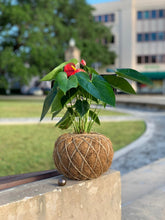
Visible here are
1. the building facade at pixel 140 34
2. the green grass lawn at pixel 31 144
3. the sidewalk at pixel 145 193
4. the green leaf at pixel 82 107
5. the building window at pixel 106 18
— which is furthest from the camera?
the building window at pixel 106 18

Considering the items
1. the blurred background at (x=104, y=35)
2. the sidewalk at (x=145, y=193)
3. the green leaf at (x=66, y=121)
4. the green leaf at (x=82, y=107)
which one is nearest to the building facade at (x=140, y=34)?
the blurred background at (x=104, y=35)

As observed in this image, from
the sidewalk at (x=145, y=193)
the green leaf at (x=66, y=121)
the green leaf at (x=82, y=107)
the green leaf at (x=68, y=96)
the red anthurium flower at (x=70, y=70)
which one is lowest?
the sidewalk at (x=145, y=193)

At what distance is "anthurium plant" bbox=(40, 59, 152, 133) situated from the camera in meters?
2.24

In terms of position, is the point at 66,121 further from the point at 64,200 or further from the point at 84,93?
the point at 64,200

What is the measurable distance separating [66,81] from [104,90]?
1.10 feet

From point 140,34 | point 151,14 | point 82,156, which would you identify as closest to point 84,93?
point 82,156

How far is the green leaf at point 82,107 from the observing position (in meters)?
2.39

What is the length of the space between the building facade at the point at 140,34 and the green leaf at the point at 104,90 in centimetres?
4823

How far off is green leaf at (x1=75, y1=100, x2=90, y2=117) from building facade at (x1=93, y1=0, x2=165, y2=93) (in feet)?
158

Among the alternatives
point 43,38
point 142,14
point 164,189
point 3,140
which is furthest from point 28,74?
point 142,14

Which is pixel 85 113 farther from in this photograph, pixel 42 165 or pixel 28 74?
pixel 28 74

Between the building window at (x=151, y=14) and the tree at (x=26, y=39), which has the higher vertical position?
the building window at (x=151, y=14)

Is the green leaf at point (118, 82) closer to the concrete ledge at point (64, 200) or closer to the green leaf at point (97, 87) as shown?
the green leaf at point (97, 87)

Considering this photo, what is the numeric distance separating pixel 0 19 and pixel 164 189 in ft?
94.7
